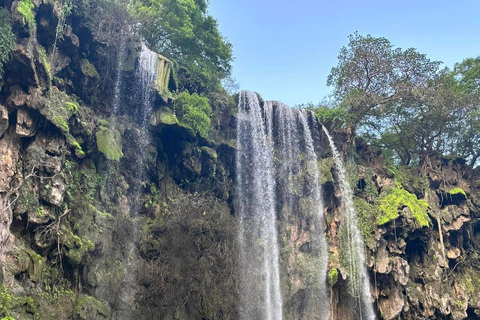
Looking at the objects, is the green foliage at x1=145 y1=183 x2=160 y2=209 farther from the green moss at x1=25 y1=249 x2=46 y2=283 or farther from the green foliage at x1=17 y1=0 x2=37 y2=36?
the green foliage at x1=17 y1=0 x2=37 y2=36

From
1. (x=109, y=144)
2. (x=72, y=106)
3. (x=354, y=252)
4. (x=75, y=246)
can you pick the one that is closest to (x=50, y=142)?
(x=72, y=106)

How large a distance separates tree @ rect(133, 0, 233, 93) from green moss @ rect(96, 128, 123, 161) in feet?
17.4

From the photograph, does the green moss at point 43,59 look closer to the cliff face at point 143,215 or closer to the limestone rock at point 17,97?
the cliff face at point 143,215

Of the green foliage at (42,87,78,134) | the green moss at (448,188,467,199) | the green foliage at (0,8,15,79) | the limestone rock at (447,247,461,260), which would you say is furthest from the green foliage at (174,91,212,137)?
the green moss at (448,188,467,199)

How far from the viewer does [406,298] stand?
17750mm

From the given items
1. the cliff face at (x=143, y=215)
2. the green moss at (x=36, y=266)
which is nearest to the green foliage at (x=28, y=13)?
the cliff face at (x=143, y=215)

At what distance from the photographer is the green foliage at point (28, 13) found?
11.6 metres

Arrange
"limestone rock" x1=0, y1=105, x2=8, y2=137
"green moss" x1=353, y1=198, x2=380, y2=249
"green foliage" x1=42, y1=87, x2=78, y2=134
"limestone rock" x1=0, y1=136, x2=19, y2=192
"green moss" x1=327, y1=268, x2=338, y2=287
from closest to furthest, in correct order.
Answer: "limestone rock" x1=0, y1=136, x2=19, y2=192 → "limestone rock" x1=0, y1=105, x2=8, y2=137 → "green foliage" x1=42, y1=87, x2=78, y2=134 → "green moss" x1=327, y1=268, x2=338, y2=287 → "green moss" x1=353, y1=198, x2=380, y2=249

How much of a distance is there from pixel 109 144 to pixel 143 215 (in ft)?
10.4

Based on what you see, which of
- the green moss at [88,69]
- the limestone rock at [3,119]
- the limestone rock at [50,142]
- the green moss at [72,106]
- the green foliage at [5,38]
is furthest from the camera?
the green moss at [88,69]

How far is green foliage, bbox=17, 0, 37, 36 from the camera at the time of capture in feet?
38.0

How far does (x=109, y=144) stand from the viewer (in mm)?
14352

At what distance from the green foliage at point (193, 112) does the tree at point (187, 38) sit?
1842 millimetres

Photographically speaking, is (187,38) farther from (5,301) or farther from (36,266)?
(5,301)
